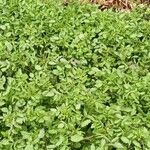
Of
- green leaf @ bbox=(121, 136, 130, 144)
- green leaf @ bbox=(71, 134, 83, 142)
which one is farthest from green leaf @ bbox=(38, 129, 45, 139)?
green leaf @ bbox=(121, 136, 130, 144)

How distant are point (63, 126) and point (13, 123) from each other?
33cm

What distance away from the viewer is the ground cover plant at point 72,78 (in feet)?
8.41

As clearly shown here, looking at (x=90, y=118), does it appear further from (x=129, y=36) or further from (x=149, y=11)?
(x=149, y=11)

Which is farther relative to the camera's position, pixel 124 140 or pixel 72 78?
pixel 72 78

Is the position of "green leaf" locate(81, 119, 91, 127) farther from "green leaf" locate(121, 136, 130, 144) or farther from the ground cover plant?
"green leaf" locate(121, 136, 130, 144)

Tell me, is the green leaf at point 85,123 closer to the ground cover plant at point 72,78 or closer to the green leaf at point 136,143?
the ground cover plant at point 72,78

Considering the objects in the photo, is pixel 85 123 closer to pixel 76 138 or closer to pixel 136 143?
pixel 76 138

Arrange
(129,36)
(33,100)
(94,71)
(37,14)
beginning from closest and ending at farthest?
(33,100) < (94,71) < (129,36) < (37,14)

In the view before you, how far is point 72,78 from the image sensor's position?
3000 mm

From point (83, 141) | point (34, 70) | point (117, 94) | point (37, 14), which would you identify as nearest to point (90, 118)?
point (83, 141)

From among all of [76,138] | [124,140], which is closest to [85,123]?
[76,138]

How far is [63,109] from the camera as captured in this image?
8.68 ft

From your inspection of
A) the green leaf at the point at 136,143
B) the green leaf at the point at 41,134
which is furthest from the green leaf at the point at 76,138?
the green leaf at the point at 136,143

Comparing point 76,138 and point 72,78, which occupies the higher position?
point 72,78
